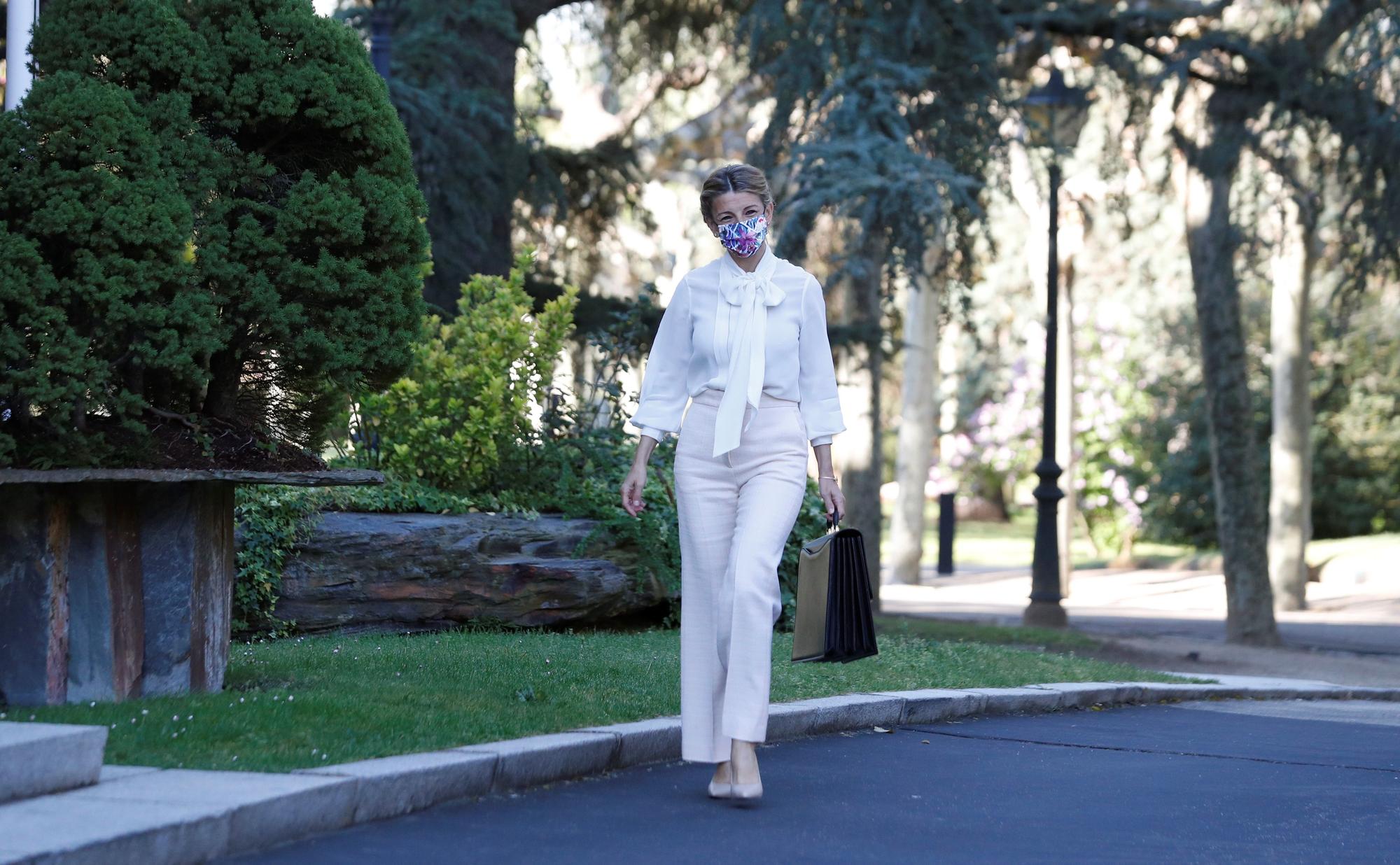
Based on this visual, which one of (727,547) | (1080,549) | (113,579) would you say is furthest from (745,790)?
(1080,549)

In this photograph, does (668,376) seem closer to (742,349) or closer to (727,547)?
(742,349)

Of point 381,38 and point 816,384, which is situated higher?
point 381,38

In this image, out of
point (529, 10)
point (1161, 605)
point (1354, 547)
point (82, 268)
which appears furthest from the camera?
point (1354, 547)

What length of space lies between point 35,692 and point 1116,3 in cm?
1349

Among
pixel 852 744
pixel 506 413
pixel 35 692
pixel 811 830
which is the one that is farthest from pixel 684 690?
pixel 506 413

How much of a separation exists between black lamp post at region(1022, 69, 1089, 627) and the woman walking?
984 centimetres

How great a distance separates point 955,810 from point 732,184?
217 cm

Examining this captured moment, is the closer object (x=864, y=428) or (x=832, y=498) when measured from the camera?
(x=832, y=498)

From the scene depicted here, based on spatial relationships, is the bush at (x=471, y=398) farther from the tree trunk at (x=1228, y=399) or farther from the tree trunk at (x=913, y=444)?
the tree trunk at (x=913, y=444)

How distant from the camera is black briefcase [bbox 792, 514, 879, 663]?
531cm

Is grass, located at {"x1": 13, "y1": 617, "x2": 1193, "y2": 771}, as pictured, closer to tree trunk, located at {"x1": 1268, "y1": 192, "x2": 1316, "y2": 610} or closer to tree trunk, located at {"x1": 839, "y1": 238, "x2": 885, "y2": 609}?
tree trunk, located at {"x1": 839, "y1": 238, "x2": 885, "y2": 609}

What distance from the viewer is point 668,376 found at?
18.0 ft

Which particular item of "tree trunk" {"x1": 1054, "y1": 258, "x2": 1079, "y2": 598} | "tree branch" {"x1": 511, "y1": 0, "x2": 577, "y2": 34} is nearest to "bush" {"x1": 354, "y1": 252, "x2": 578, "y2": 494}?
"tree branch" {"x1": 511, "y1": 0, "x2": 577, "y2": 34}

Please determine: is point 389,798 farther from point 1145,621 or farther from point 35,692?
point 1145,621
